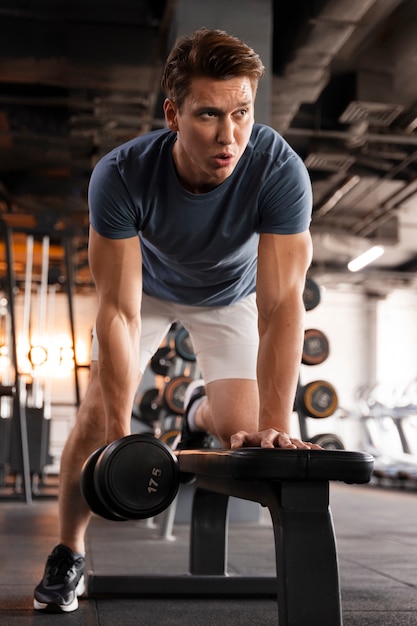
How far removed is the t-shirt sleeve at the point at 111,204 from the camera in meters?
1.58

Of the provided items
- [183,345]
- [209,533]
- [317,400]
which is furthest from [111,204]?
[317,400]

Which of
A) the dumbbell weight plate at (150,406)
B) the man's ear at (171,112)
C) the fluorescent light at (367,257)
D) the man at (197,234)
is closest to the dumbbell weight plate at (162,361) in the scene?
the dumbbell weight plate at (150,406)

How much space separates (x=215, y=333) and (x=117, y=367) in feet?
1.57

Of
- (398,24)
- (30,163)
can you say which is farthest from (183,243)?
(30,163)

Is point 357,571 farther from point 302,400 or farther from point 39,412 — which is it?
point 39,412

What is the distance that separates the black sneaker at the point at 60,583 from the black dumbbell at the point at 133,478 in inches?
20.4

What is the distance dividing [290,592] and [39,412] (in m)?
5.01

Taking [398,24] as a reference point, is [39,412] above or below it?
below

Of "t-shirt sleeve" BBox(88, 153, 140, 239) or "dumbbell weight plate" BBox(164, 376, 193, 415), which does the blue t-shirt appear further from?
"dumbbell weight plate" BBox(164, 376, 193, 415)

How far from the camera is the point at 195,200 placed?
5.24 ft

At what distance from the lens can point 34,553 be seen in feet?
9.26

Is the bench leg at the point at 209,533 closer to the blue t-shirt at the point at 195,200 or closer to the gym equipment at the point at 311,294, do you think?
the blue t-shirt at the point at 195,200

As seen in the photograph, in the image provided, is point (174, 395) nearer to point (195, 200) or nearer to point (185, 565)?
point (185, 565)

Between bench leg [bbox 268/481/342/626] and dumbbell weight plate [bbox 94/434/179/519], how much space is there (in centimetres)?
21
